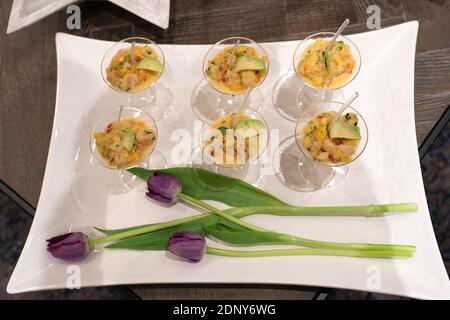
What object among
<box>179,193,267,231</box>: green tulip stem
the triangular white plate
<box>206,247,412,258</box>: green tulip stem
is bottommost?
<box>206,247,412,258</box>: green tulip stem

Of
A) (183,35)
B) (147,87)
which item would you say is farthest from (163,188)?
(183,35)

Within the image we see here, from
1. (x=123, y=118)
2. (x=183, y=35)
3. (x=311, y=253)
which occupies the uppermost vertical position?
(x=183, y=35)

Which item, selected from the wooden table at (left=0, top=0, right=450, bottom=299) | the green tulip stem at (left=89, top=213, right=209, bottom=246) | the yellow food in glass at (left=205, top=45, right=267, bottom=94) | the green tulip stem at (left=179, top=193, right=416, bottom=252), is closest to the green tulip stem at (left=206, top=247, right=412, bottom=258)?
the green tulip stem at (left=179, top=193, right=416, bottom=252)

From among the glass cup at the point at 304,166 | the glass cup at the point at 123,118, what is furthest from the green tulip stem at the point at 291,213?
the glass cup at the point at 123,118

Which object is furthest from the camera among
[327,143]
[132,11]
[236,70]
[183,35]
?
[183,35]

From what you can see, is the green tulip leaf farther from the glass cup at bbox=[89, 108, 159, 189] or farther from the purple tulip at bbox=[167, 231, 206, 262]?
the glass cup at bbox=[89, 108, 159, 189]

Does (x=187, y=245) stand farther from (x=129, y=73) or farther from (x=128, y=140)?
(x=129, y=73)
